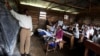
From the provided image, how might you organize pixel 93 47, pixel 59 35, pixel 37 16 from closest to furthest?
pixel 93 47 → pixel 59 35 → pixel 37 16

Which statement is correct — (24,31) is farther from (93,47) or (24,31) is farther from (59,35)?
(93,47)

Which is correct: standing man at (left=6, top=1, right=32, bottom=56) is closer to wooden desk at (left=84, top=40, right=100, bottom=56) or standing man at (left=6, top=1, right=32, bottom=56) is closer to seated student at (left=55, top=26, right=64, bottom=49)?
seated student at (left=55, top=26, right=64, bottom=49)

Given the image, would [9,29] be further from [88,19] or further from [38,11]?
[88,19]

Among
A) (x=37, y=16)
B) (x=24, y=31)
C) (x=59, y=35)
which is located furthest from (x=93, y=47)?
(x=37, y=16)

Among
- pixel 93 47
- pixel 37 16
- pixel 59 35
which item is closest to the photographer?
pixel 93 47

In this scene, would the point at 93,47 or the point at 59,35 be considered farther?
the point at 59,35

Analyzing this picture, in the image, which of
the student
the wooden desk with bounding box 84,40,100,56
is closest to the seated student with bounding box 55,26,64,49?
the student

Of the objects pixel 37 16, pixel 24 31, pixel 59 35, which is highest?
pixel 24 31

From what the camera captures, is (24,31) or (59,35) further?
(59,35)

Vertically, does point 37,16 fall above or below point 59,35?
below

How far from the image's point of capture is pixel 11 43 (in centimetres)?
222

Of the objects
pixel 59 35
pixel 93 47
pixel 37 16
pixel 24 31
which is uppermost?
pixel 24 31

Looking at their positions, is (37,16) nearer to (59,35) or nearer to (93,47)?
(59,35)

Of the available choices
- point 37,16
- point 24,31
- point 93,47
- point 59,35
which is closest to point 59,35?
point 59,35
